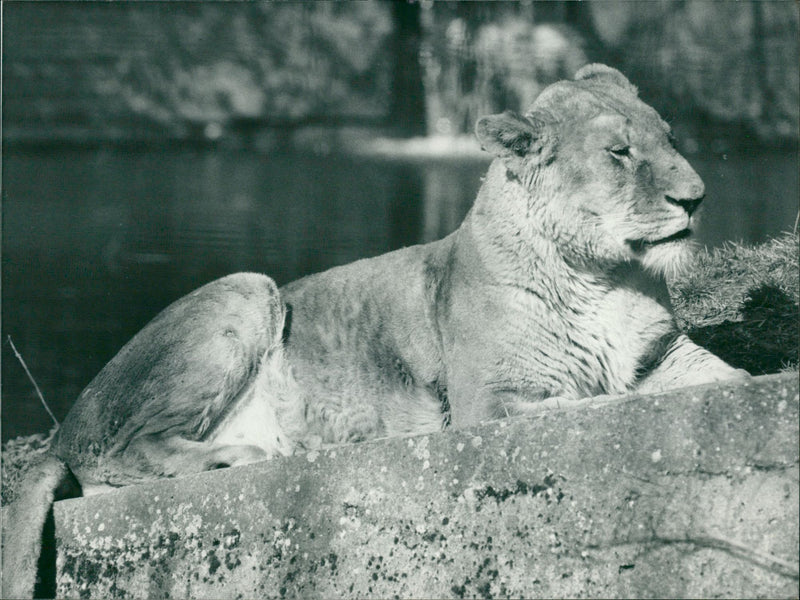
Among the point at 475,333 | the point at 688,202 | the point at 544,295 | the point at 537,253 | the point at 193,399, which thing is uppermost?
the point at 688,202

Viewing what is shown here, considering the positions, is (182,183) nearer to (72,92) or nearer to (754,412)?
(72,92)

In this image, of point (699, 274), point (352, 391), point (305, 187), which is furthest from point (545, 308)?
point (305, 187)

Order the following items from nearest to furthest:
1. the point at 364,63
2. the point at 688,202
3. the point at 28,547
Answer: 1. the point at 28,547
2. the point at 688,202
3. the point at 364,63

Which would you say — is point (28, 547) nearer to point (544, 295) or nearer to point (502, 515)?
point (502, 515)

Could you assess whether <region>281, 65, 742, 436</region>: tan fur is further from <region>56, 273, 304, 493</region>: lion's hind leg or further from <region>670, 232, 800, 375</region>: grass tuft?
<region>670, 232, 800, 375</region>: grass tuft

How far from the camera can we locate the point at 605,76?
5316 millimetres

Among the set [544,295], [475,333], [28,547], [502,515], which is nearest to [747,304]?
[544,295]

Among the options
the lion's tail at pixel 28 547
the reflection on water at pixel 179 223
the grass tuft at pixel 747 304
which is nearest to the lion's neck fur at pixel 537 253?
the grass tuft at pixel 747 304

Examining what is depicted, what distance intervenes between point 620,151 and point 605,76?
64 centimetres

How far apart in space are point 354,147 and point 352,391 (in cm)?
926

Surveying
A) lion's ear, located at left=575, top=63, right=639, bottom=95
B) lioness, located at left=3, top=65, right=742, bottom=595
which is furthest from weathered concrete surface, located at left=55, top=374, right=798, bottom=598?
lion's ear, located at left=575, top=63, right=639, bottom=95

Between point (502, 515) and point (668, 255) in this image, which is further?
point (668, 255)

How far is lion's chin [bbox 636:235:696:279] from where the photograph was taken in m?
4.72

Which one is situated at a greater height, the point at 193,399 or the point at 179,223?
the point at 193,399
